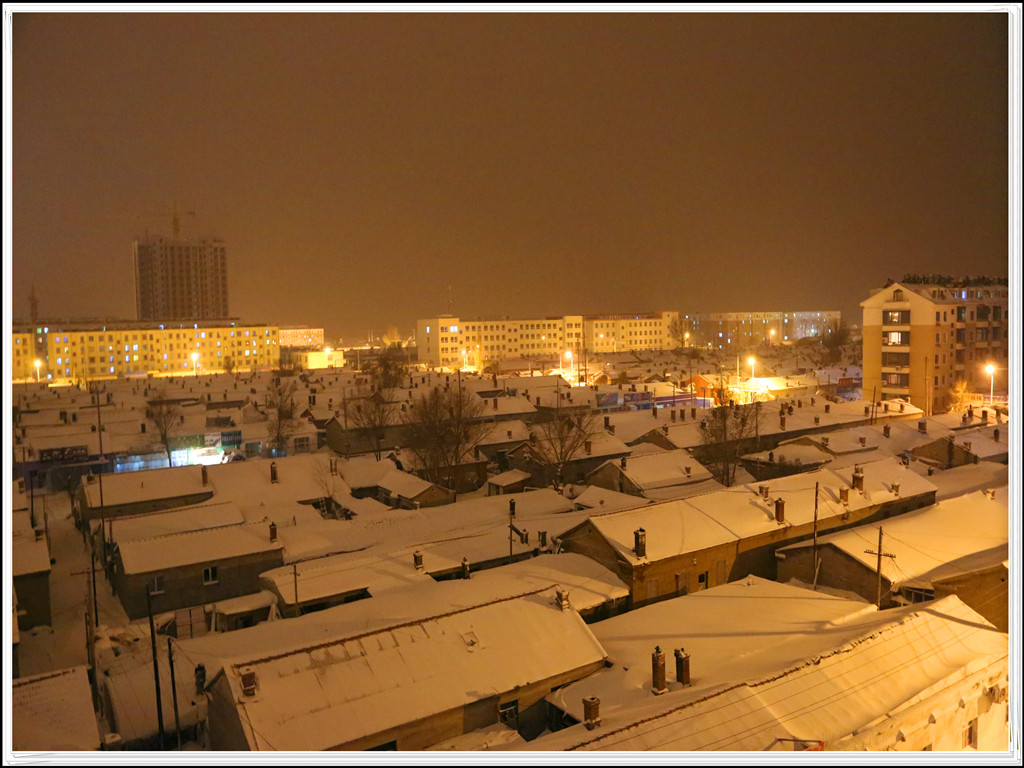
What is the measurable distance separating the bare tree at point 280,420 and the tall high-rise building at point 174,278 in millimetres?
66410

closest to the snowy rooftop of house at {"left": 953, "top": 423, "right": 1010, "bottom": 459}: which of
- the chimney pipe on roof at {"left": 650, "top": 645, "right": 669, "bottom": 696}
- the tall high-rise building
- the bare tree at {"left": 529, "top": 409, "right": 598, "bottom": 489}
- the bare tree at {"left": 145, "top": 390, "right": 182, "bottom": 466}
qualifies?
the bare tree at {"left": 529, "top": 409, "right": 598, "bottom": 489}

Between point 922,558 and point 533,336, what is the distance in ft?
152

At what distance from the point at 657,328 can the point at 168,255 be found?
5792cm

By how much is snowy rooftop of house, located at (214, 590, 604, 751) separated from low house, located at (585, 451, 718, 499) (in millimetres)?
6434

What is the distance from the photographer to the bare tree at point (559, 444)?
15.6 meters

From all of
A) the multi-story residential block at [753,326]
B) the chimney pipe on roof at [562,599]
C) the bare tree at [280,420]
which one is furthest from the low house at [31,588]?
the multi-story residential block at [753,326]

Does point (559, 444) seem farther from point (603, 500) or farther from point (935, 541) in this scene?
point (935, 541)

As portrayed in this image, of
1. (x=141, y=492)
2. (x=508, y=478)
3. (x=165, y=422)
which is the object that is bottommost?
(x=508, y=478)

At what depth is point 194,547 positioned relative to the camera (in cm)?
1021

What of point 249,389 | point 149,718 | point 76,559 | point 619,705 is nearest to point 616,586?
point 619,705

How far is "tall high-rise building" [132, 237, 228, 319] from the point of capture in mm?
83562

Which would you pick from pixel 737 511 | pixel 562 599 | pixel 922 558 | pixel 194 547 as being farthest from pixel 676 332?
pixel 562 599

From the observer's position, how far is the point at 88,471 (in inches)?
659

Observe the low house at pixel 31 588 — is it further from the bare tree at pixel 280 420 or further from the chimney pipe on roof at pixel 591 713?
the bare tree at pixel 280 420
